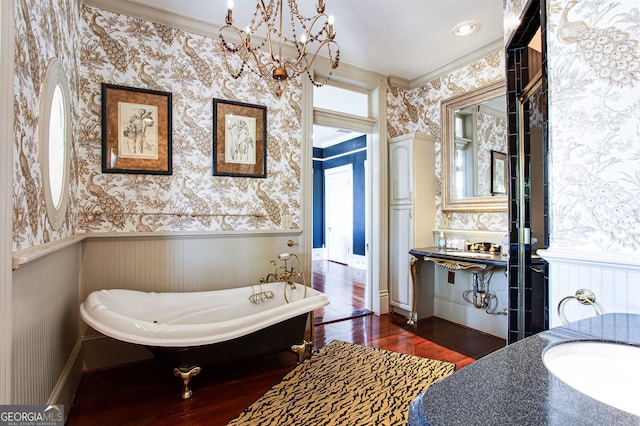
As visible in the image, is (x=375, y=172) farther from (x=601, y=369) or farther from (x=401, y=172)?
(x=601, y=369)

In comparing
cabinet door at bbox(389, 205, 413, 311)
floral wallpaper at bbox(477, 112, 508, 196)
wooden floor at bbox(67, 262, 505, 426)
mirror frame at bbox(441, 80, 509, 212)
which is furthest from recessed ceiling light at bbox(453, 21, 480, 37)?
wooden floor at bbox(67, 262, 505, 426)

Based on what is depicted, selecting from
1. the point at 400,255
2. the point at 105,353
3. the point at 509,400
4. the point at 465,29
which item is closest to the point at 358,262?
the point at 400,255

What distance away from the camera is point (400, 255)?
358 centimetres

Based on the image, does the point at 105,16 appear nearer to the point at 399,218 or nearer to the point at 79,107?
the point at 79,107

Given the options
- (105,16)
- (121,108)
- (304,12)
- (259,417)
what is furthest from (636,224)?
(105,16)

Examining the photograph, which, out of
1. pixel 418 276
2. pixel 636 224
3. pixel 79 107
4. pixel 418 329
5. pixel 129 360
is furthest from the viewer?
pixel 418 276

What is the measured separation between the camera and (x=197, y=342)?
1837 millimetres

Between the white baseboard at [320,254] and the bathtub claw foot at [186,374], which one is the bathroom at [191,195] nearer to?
the bathtub claw foot at [186,374]

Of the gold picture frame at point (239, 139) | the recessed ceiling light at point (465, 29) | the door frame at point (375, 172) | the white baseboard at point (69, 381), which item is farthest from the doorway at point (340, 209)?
the white baseboard at point (69, 381)

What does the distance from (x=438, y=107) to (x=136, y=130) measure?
10.0 feet

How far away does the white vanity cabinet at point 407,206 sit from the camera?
3447 millimetres

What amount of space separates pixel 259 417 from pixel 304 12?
288 centimetres

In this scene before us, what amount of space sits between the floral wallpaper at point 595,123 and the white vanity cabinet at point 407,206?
233cm

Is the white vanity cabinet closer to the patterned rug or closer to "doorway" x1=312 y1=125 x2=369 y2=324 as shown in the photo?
the patterned rug
